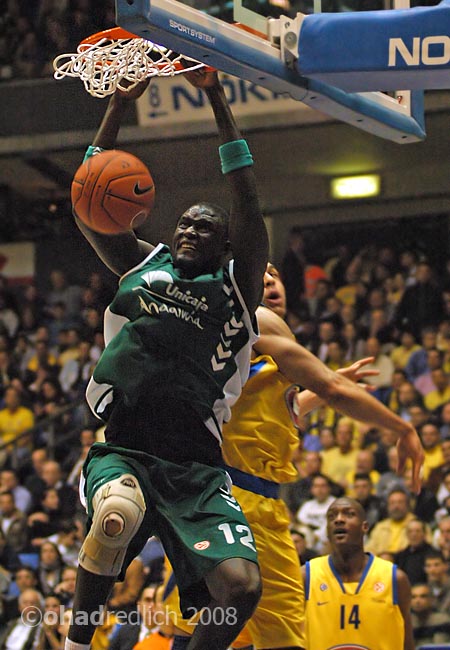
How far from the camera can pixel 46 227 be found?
58.7 ft

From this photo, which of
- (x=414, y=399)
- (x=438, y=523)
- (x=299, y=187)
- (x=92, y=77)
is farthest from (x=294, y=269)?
(x=92, y=77)

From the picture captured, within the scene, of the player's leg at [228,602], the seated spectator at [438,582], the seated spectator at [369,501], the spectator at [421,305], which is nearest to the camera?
the player's leg at [228,602]

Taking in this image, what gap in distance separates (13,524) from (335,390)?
25.4 ft

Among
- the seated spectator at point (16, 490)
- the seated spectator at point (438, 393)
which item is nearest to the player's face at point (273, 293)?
the seated spectator at point (438, 393)

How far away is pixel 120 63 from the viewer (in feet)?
17.3

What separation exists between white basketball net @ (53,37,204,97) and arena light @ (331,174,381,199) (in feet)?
37.8

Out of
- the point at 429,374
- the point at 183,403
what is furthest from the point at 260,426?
the point at 429,374

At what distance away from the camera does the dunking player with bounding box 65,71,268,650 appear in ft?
14.8

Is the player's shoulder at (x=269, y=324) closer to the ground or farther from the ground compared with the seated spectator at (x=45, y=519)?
farther from the ground

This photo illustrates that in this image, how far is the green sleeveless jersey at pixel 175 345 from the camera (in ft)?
15.6

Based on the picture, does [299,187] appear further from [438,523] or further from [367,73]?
[367,73]

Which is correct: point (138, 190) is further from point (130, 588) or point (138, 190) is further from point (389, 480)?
point (389, 480)

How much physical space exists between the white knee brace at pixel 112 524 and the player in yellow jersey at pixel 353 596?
303 centimetres

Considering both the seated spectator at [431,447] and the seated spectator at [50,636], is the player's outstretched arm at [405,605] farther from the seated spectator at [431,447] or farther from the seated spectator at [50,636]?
the seated spectator at [431,447]
